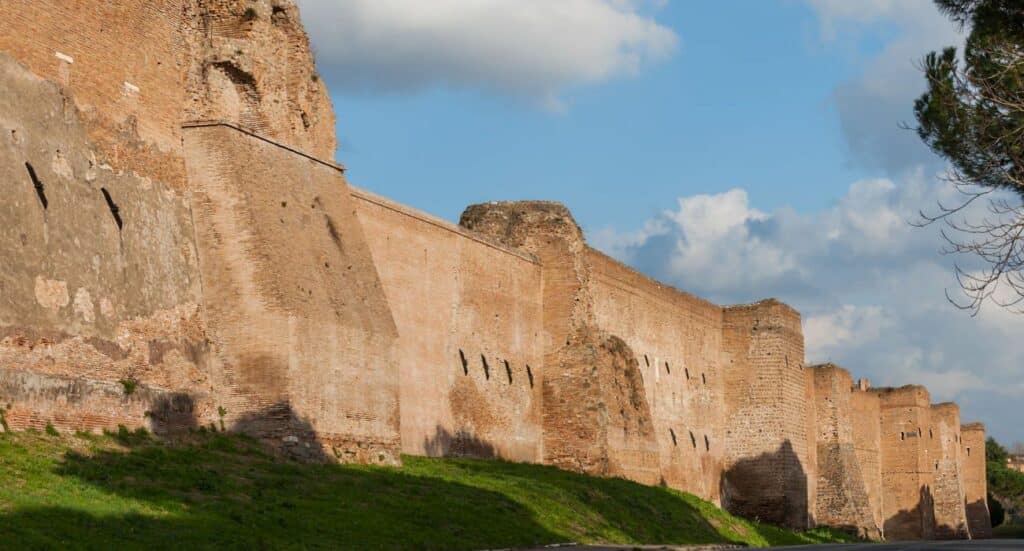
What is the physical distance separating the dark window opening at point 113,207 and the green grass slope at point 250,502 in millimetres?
2434

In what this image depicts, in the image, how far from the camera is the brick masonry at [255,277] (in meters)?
15.0

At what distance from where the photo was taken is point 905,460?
43.9 metres

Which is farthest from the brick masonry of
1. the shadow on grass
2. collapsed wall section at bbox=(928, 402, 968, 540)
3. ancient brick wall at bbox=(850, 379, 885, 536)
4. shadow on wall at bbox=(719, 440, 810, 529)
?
collapsed wall section at bbox=(928, 402, 968, 540)

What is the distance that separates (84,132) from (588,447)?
12.1 meters

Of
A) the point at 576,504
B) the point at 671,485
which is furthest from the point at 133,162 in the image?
the point at 671,485

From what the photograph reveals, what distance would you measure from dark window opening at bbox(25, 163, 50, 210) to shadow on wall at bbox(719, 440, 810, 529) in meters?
21.5

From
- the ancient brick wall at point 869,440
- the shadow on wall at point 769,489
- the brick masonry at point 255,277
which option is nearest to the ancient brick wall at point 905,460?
the ancient brick wall at point 869,440

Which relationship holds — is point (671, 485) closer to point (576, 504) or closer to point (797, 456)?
point (797, 456)

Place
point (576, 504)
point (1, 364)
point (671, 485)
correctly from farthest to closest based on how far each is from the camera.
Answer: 1. point (671, 485)
2. point (576, 504)
3. point (1, 364)

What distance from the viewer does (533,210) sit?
87.9 ft

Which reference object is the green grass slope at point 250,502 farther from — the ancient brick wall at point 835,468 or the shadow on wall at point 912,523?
the shadow on wall at point 912,523

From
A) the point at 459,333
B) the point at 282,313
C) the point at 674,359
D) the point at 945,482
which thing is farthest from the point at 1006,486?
the point at 282,313

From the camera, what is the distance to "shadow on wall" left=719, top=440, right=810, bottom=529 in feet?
109

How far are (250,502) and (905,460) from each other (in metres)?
32.8
